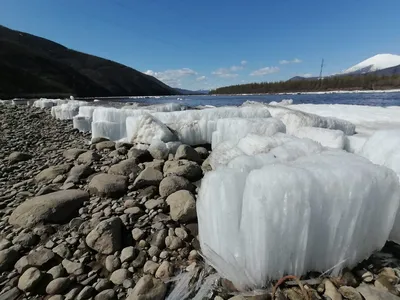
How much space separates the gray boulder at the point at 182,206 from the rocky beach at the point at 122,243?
0.06 ft

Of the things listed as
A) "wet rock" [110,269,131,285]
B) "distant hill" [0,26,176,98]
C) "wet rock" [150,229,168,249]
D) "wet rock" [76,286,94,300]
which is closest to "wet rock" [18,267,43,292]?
"wet rock" [76,286,94,300]

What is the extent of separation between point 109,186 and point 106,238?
1426 mm

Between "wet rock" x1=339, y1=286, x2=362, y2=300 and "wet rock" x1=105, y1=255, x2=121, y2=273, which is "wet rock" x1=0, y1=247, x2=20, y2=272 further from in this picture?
"wet rock" x1=339, y1=286, x2=362, y2=300

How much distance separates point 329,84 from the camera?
79.9m

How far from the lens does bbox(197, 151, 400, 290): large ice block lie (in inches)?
101

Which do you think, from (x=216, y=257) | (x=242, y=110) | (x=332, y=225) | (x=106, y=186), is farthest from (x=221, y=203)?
(x=242, y=110)

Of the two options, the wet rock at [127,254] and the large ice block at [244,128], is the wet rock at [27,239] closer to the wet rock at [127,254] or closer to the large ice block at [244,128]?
the wet rock at [127,254]

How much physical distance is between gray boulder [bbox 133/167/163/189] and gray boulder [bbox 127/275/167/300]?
2260mm

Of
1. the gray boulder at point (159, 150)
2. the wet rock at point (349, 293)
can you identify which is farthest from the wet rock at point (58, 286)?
the gray boulder at point (159, 150)

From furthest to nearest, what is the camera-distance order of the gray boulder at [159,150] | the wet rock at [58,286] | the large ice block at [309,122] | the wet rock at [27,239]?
the gray boulder at [159,150] < the large ice block at [309,122] < the wet rock at [27,239] < the wet rock at [58,286]

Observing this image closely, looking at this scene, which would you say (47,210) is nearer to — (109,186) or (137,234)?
(109,186)

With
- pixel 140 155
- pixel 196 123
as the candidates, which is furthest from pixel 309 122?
pixel 140 155

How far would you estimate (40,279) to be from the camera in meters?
2.94

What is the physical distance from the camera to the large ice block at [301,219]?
256 centimetres
